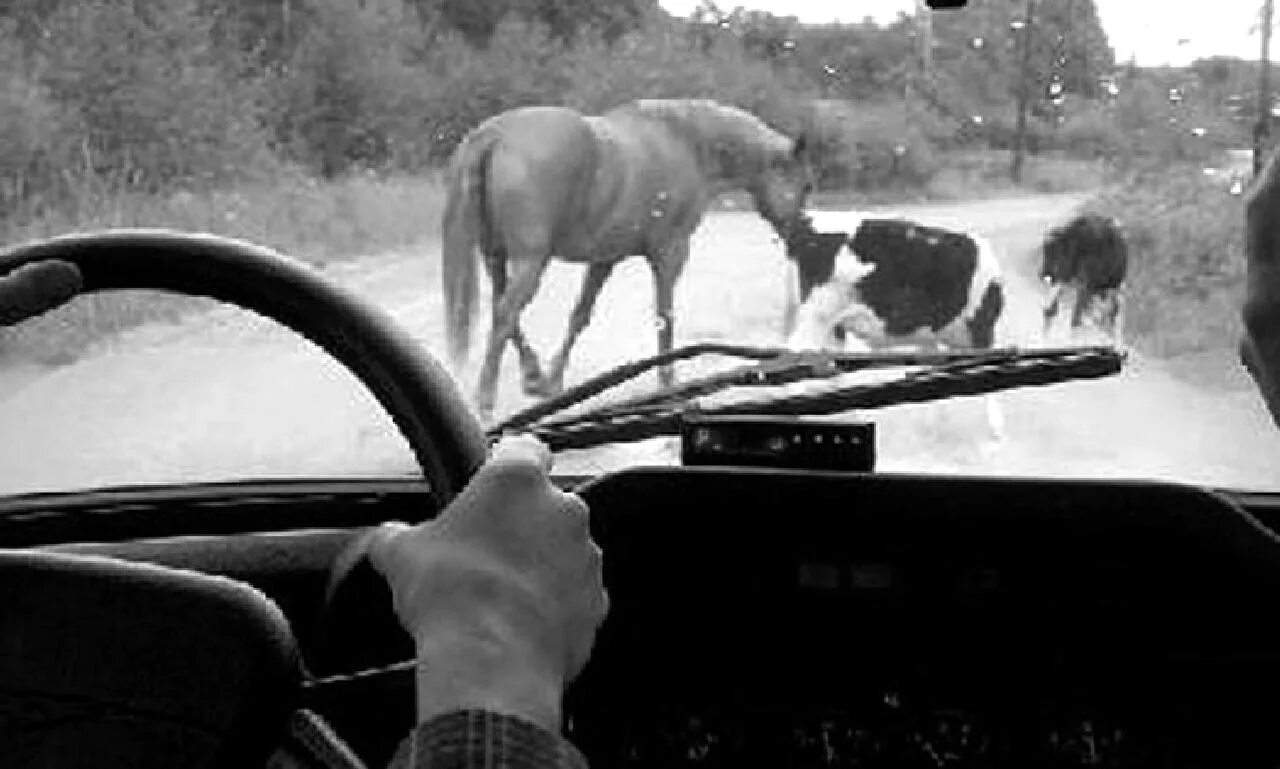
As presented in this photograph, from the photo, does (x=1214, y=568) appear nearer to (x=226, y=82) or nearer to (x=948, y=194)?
(x=948, y=194)

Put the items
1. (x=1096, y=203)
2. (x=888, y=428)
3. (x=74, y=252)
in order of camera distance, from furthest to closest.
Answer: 1. (x=1096, y=203)
2. (x=888, y=428)
3. (x=74, y=252)

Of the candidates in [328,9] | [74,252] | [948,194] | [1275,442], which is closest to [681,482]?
[74,252]

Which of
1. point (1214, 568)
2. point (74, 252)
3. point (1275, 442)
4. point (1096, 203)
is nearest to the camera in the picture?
point (74, 252)

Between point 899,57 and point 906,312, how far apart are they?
47 cm

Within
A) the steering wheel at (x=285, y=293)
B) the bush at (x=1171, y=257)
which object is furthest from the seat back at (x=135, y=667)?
the bush at (x=1171, y=257)

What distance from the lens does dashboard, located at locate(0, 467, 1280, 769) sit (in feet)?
7.21

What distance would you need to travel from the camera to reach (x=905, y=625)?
88.5 inches

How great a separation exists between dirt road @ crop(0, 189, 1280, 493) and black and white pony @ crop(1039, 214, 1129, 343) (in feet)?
0.10

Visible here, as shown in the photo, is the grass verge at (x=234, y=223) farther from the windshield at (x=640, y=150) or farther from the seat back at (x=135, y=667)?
the seat back at (x=135, y=667)

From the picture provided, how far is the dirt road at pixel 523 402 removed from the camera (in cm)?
271

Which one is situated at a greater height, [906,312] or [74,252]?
[74,252]

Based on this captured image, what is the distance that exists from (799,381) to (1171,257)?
26.9 inches

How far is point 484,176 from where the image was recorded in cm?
322

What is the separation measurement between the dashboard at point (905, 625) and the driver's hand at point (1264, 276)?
39.9 inches
